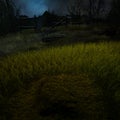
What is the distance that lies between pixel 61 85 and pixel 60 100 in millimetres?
998

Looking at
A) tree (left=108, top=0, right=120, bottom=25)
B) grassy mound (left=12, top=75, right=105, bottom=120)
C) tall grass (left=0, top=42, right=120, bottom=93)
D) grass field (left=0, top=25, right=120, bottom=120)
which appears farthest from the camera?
tree (left=108, top=0, right=120, bottom=25)

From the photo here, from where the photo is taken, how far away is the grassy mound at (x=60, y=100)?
Answer: 962 centimetres

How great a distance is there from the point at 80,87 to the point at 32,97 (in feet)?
4.31

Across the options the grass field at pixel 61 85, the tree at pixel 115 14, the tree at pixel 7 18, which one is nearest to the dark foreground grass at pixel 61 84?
the grass field at pixel 61 85

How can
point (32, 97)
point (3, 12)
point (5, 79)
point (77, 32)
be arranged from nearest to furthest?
point (32, 97) → point (5, 79) → point (77, 32) → point (3, 12)

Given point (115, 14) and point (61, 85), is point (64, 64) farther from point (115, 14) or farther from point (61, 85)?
point (115, 14)

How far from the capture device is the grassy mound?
9.62 meters

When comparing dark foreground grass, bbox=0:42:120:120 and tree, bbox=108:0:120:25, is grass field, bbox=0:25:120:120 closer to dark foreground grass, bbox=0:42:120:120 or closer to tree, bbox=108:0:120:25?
dark foreground grass, bbox=0:42:120:120

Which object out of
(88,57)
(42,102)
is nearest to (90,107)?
(42,102)

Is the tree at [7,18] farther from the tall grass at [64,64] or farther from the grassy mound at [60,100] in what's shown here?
the grassy mound at [60,100]

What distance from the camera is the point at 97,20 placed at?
858 inches

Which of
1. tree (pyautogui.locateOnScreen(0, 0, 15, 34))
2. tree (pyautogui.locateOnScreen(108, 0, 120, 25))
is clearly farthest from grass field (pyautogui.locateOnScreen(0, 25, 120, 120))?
tree (pyautogui.locateOnScreen(0, 0, 15, 34))

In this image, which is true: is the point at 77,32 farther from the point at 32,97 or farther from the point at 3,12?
the point at 32,97

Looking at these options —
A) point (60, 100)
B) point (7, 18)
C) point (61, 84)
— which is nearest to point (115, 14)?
point (7, 18)
